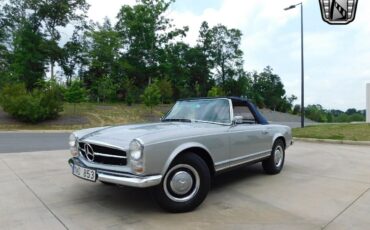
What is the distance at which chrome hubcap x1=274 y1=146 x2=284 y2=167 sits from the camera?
6555 mm

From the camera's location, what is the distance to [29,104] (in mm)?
20781

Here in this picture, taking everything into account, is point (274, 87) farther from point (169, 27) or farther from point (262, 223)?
point (262, 223)

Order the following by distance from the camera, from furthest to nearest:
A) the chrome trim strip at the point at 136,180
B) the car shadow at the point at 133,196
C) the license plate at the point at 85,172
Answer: the car shadow at the point at 133,196 < the license plate at the point at 85,172 < the chrome trim strip at the point at 136,180

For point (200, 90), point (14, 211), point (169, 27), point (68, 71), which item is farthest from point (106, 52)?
point (14, 211)

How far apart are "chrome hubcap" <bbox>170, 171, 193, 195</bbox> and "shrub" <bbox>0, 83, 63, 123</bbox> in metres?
19.2

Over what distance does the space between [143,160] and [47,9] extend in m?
39.0

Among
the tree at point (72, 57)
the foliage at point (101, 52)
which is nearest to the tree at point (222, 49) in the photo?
the foliage at point (101, 52)

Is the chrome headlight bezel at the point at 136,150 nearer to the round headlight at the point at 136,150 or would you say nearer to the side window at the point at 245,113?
the round headlight at the point at 136,150

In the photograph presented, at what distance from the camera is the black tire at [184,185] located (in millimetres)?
4040

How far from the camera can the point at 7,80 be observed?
114 ft

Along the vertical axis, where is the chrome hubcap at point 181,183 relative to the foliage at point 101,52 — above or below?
below

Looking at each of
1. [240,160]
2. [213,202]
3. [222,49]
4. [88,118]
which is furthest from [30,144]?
[222,49]

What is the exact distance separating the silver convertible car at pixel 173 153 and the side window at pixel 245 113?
0.10 m

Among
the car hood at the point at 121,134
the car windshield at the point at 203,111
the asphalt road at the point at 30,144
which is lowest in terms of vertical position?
the asphalt road at the point at 30,144
